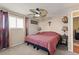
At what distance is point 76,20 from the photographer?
1.63 metres

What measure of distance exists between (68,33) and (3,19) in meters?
1.10

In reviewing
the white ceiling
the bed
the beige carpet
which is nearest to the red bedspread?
the bed

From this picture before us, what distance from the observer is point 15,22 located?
1630 millimetres

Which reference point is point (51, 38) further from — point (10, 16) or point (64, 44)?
point (10, 16)

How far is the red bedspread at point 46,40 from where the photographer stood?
1.55 metres

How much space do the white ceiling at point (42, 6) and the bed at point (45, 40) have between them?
1.29ft

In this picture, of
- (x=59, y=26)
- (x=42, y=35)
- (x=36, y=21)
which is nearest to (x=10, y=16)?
(x=36, y=21)

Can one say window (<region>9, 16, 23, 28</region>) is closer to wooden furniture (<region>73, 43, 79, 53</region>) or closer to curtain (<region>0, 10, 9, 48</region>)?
curtain (<region>0, 10, 9, 48</region>)

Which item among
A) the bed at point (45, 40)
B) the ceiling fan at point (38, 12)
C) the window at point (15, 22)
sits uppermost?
the ceiling fan at point (38, 12)

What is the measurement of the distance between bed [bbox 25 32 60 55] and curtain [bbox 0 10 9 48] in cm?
33

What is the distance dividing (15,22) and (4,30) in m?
0.22

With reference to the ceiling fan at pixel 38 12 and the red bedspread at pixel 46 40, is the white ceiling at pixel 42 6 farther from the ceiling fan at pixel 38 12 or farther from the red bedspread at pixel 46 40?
the red bedspread at pixel 46 40

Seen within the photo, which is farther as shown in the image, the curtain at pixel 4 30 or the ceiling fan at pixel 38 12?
the ceiling fan at pixel 38 12

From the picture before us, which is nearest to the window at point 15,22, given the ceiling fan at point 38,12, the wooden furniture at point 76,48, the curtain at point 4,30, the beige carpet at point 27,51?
the curtain at point 4,30
